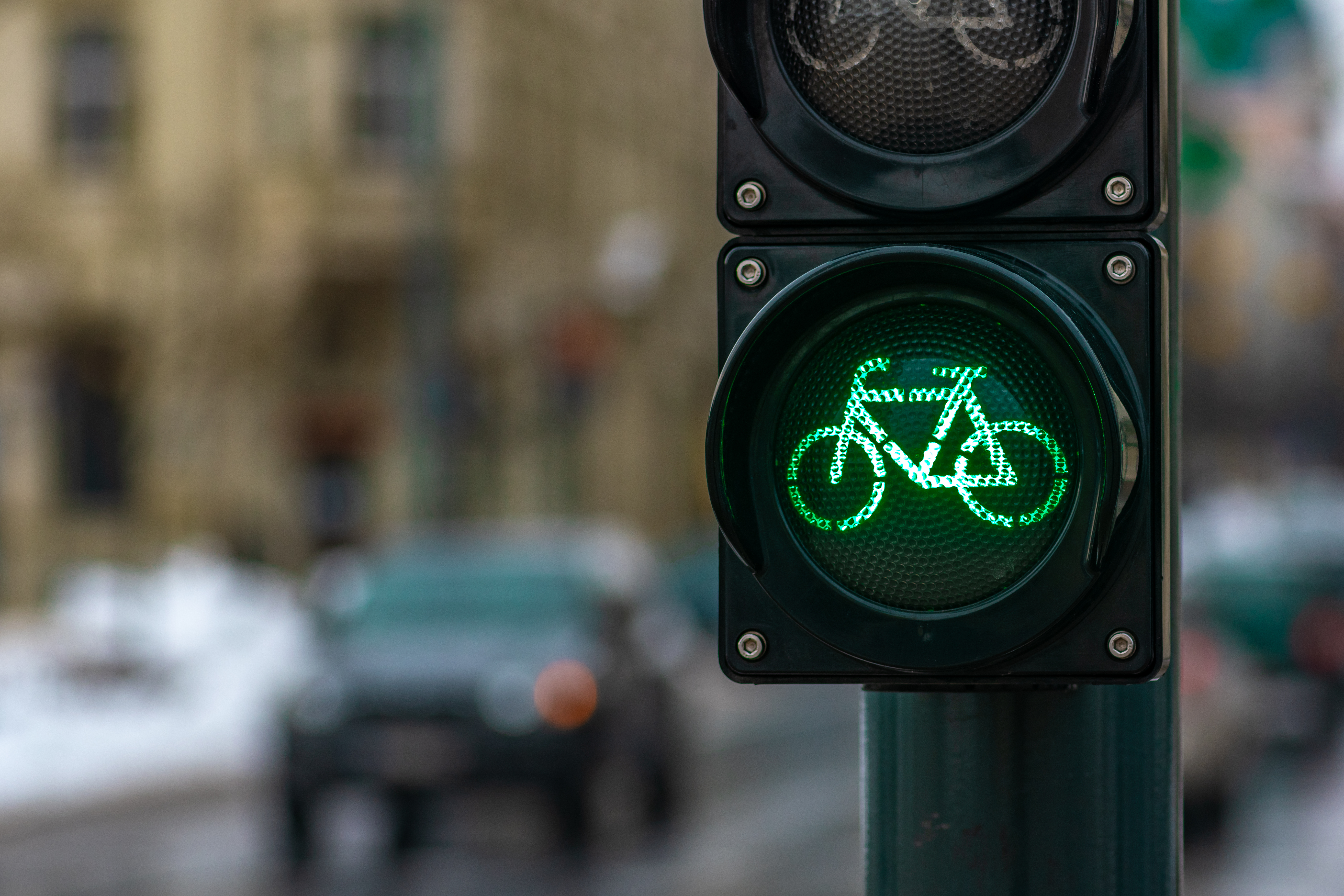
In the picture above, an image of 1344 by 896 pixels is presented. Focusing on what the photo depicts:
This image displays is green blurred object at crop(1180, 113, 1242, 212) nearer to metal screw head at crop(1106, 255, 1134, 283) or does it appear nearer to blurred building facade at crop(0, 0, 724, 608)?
blurred building facade at crop(0, 0, 724, 608)

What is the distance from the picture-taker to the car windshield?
45.8 ft

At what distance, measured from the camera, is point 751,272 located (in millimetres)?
2098

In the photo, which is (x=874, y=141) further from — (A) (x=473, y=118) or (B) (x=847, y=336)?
(A) (x=473, y=118)

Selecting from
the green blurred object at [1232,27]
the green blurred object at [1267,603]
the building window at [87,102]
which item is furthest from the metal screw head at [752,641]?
the building window at [87,102]

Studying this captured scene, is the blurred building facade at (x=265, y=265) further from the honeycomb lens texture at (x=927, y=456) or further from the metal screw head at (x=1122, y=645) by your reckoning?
the metal screw head at (x=1122, y=645)

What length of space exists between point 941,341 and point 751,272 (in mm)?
180

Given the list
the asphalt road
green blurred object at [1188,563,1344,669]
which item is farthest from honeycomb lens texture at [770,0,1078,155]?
green blurred object at [1188,563,1344,669]

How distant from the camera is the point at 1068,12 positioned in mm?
2055

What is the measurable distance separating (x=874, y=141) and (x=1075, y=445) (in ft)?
1.08

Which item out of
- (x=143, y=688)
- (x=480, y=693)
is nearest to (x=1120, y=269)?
(x=480, y=693)

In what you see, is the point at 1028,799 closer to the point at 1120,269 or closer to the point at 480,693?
the point at 1120,269

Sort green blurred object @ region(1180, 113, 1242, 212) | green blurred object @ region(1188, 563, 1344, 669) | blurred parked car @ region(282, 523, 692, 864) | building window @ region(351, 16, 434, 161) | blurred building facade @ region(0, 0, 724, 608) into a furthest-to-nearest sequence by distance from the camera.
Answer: building window @ region(351, 16, 434, 161) → blurred building facade @ region(0, 0, 724, 608) → green blurred object @ region(1180, 113, 1242, 212) → green blurred object @ region(1188, 563, 1344, 669) → blurred parked car @ region(282, 523, 692, 864)


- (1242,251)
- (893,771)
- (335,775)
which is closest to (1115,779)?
(893,771)

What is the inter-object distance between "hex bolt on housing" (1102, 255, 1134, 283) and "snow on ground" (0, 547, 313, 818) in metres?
11.9
